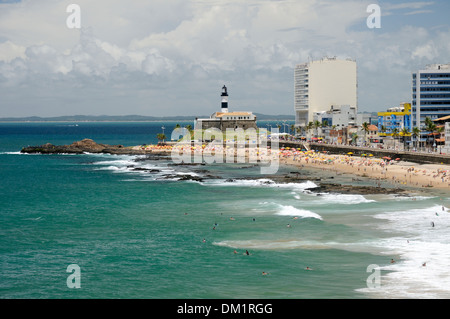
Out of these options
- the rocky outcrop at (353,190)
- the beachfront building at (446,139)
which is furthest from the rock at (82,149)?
the rocky outcrop at (353,190)

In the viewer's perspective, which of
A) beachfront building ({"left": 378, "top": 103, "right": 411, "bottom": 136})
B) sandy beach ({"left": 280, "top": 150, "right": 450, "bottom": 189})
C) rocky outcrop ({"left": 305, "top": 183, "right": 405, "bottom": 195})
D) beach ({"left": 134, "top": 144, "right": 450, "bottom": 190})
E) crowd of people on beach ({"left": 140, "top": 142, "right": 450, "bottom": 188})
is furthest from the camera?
beachfront building ({"left": 378, "top": 103, "right": 411, "bottom": 136})

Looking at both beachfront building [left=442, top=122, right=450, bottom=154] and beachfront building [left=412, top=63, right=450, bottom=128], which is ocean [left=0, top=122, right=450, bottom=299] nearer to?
beachfront building [left=442, top=122, right=450, bottom=154]

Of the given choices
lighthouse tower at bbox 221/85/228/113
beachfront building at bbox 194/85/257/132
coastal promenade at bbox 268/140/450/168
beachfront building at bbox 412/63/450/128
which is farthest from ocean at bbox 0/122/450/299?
lighthouse tower at bbox 221/85/228/113

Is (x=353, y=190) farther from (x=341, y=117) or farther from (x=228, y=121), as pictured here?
(x=228, y=121)

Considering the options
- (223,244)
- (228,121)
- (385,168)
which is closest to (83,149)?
(228,121)

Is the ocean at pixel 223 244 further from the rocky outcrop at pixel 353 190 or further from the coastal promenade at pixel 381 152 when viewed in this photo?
the coastal promenade at pixel 381 152

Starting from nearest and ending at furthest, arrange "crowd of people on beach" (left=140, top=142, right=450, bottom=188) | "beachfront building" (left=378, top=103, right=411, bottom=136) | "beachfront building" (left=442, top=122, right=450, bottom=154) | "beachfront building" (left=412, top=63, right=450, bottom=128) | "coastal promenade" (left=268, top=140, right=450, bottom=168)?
"crowd of people on beach" (left=140, top=142, right=450, bottom=188), "coastal promenade" (left=268, top=140, right=450, bottom=168), "beachfront building" (left=442, top=122, right=450, bottom=154), "beachfront building" (left=412, top=63, right=450, bottom=128), "beachfront building" (left=378, top=103, right=411, bottom=136)
